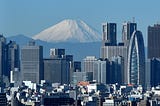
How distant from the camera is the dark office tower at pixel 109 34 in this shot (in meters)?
144

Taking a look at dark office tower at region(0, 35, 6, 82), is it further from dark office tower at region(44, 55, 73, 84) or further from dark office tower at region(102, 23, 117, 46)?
dark office tower at region(102, 23, 117, 46)

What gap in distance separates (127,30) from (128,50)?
943 centimetres

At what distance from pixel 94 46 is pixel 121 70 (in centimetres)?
3581

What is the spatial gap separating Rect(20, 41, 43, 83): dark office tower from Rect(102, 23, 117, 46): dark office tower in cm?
1484

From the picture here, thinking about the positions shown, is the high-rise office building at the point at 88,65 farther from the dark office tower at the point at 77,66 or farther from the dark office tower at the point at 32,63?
the dark office tower at the point at 32,63

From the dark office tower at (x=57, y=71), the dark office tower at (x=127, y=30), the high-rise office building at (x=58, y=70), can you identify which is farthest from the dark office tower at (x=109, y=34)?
the dark office tower at (x=57, y=71)

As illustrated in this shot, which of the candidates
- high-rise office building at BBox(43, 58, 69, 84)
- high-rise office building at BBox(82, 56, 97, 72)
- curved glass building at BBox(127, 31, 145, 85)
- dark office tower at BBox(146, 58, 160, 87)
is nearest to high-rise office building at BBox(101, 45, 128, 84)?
curved glass building at BBox(127, 31, 145, 85)

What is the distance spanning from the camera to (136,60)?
5089 inches

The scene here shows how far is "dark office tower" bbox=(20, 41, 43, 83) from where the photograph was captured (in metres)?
123

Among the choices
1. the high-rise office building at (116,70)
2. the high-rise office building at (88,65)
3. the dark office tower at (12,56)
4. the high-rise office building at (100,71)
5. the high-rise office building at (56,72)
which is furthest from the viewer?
the high-rise office building at (88,65)

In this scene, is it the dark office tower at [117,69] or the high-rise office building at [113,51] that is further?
the high-rise office building at [113,51]

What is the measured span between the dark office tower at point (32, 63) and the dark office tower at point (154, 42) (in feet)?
45.3

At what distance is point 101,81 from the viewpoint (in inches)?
4857

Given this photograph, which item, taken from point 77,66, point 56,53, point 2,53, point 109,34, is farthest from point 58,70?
point 109,34
